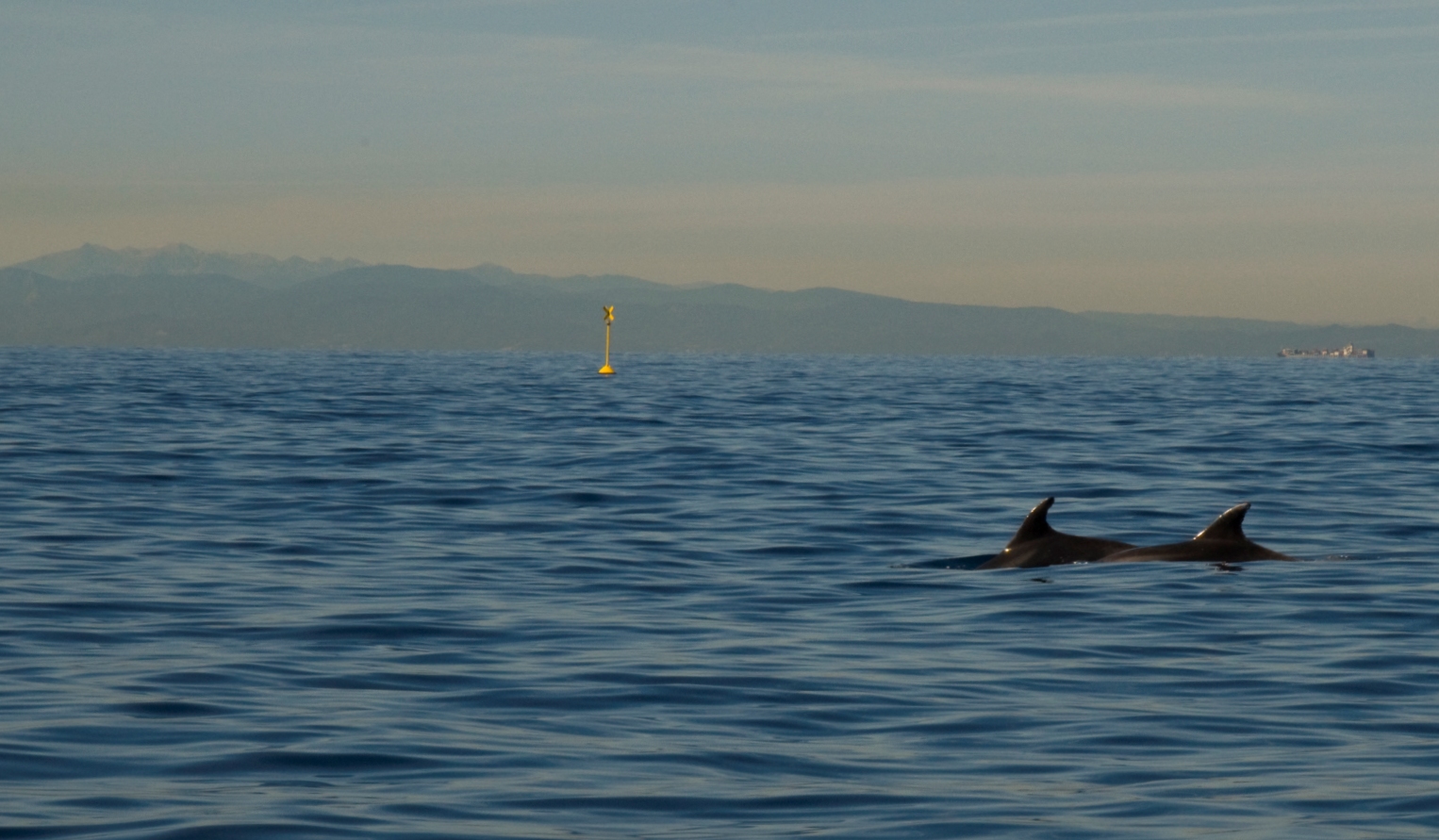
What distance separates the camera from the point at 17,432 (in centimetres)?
3691

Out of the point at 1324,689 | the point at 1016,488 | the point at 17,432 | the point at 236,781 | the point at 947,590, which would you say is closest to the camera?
the point at 236,781

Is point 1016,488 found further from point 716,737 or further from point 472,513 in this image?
point 716,737

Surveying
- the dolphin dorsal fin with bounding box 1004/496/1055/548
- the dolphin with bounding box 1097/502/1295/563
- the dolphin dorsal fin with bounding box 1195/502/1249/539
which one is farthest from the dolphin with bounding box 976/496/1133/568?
the dolphin dorsal fin with bounding box 1195/502/1249/539

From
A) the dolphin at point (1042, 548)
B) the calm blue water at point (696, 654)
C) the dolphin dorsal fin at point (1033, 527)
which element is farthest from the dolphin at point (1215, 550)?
the dolphin dorsal fin at point (1033, 527)

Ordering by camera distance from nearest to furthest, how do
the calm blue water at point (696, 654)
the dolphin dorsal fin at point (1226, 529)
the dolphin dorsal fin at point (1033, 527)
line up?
the calm blue water at point (696, 654), the dolphin dorsal fin at point (1226, 529), the dolphin dorsal fin at point (1033, 527)

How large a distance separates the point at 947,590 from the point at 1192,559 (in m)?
2.62

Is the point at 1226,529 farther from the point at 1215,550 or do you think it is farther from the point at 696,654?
the point at 696,654

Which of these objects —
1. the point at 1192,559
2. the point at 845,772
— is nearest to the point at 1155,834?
the point at 845,772

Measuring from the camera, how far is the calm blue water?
337 inches

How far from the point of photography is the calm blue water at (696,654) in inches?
337

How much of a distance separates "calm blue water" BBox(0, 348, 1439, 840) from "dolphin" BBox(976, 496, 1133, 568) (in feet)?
1.43

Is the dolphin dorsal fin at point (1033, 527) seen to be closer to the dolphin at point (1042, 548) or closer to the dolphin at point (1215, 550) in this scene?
the dolphin at point (1042, 548)

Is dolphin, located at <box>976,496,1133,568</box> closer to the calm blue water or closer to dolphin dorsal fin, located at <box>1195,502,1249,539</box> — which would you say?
the calm blue water

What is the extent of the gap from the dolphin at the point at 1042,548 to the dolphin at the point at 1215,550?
0.59ft
